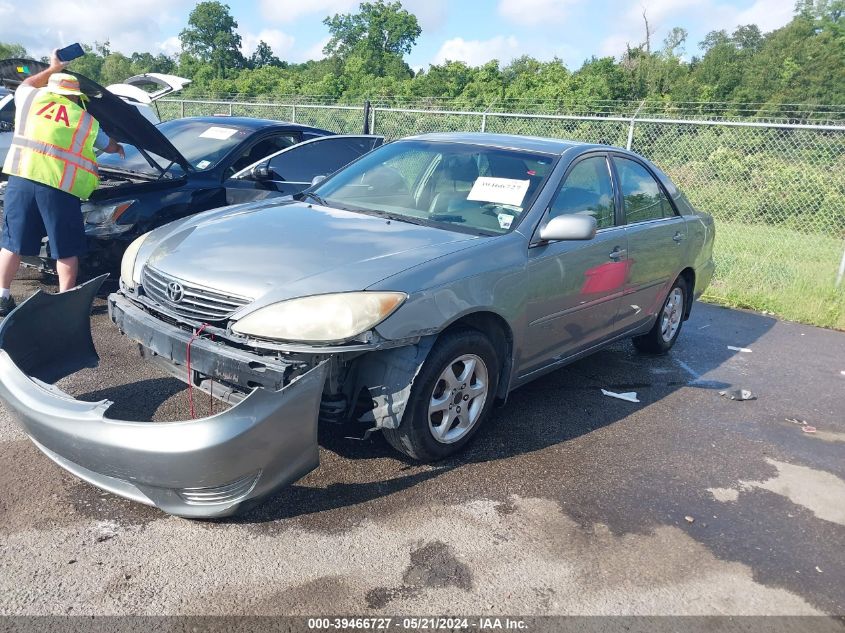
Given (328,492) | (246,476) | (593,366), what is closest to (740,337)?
(593,366)

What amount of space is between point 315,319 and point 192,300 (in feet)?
2.13

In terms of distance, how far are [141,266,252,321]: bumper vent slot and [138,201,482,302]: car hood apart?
0.03 metres

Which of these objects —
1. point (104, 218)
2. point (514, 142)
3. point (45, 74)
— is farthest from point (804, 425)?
point (45, 74)

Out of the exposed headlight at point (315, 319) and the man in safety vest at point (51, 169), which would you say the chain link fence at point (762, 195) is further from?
the exposed headlight at point (315, 319)

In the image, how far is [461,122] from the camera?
13.9m

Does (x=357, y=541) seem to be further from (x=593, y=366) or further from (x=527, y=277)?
(x=593, y=366)

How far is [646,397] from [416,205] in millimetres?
2171

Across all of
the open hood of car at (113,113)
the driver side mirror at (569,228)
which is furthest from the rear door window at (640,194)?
the open hood of car at (113,113)

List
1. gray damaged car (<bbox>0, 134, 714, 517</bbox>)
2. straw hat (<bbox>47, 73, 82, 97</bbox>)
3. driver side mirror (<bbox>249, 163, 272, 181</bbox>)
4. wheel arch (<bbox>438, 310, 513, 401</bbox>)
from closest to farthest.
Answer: gray damaged car (<bbox>0, 134, 714, 517</bbox>) < wheel arch (<bbox>438, 310, 513, 401</bbox>) < straw hat (<bbox>47, 73, 82, 97</bbox>) < driver side mirror (<bbox>249, 163, 272, 181</bbox>)

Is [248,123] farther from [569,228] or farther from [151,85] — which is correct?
[569,228]

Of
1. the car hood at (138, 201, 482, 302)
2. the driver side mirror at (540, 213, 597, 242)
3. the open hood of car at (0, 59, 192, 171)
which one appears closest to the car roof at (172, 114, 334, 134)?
the open hood of car at (0, 59, 192, 171)

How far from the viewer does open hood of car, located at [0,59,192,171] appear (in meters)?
5.00

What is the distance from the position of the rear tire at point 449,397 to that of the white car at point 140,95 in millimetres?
4329

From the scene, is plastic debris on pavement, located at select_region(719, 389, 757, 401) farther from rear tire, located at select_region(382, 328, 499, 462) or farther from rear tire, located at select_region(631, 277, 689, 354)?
rear tire, located at select_region(382, 328, 499, 462)
